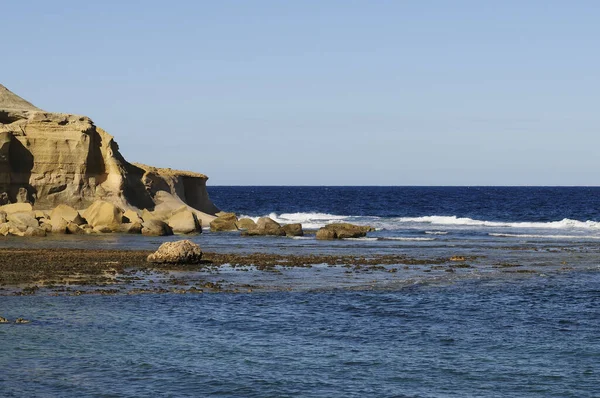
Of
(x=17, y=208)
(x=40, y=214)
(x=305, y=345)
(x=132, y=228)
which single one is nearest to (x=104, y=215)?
(x=132, y=228)

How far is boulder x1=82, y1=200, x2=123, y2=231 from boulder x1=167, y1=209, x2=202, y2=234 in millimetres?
4204

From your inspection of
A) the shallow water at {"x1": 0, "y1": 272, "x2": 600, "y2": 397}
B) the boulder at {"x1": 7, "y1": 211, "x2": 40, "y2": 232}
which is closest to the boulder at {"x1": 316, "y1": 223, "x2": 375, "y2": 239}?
the boulder at {"x1": 7, "y1": 211, "x2": 40, "y2": 232}

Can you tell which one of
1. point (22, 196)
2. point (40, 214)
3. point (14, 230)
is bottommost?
Result: point (14, 230)

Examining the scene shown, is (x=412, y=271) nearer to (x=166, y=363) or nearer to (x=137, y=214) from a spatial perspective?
(x=166, y=363)

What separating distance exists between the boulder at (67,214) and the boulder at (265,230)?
12064 mm

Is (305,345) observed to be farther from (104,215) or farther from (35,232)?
(104,215)

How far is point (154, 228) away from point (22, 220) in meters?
8.87

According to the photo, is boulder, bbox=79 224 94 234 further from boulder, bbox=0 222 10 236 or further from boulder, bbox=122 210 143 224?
boulder, bbox=0 222 10 236

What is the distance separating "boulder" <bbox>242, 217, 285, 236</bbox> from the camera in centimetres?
6203

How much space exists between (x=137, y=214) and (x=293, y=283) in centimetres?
3497

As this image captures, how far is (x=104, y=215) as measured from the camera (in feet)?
197

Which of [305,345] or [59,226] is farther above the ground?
[59,226]

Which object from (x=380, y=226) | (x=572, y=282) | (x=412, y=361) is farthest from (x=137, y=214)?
(x=412, y=361)

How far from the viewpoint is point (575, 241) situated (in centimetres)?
5759
